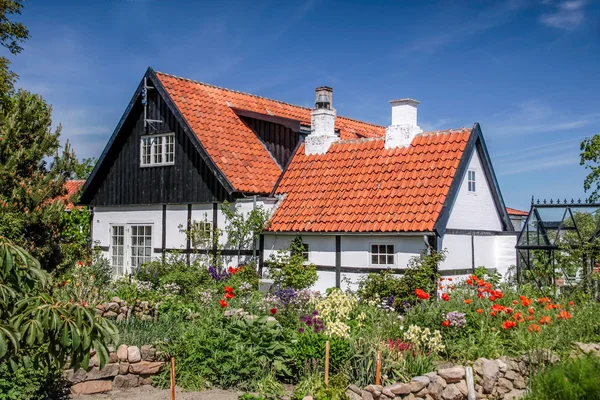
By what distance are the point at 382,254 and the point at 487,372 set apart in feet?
21.1

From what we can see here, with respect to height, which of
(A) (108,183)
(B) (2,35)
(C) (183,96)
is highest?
(B) (2,35)

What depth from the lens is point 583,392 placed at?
834cm

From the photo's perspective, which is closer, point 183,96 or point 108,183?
point 183,96

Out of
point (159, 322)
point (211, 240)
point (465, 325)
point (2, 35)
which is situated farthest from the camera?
point (2, 35)

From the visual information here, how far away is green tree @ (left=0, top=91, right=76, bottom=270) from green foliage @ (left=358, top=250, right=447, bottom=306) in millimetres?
8336

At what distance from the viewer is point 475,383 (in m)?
9.76

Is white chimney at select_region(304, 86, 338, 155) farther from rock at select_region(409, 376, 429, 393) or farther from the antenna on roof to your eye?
rock at select_region(409, 376, 429, 393)

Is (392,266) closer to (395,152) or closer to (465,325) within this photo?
(395,152)

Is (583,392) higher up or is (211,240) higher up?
(211,240)

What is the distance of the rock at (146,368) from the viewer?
33.2ft

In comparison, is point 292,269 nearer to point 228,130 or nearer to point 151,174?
point 228,130

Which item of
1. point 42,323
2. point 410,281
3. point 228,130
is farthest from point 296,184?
point 42,323

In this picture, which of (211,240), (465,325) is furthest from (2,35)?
(465,325)

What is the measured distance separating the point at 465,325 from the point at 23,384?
674cm
